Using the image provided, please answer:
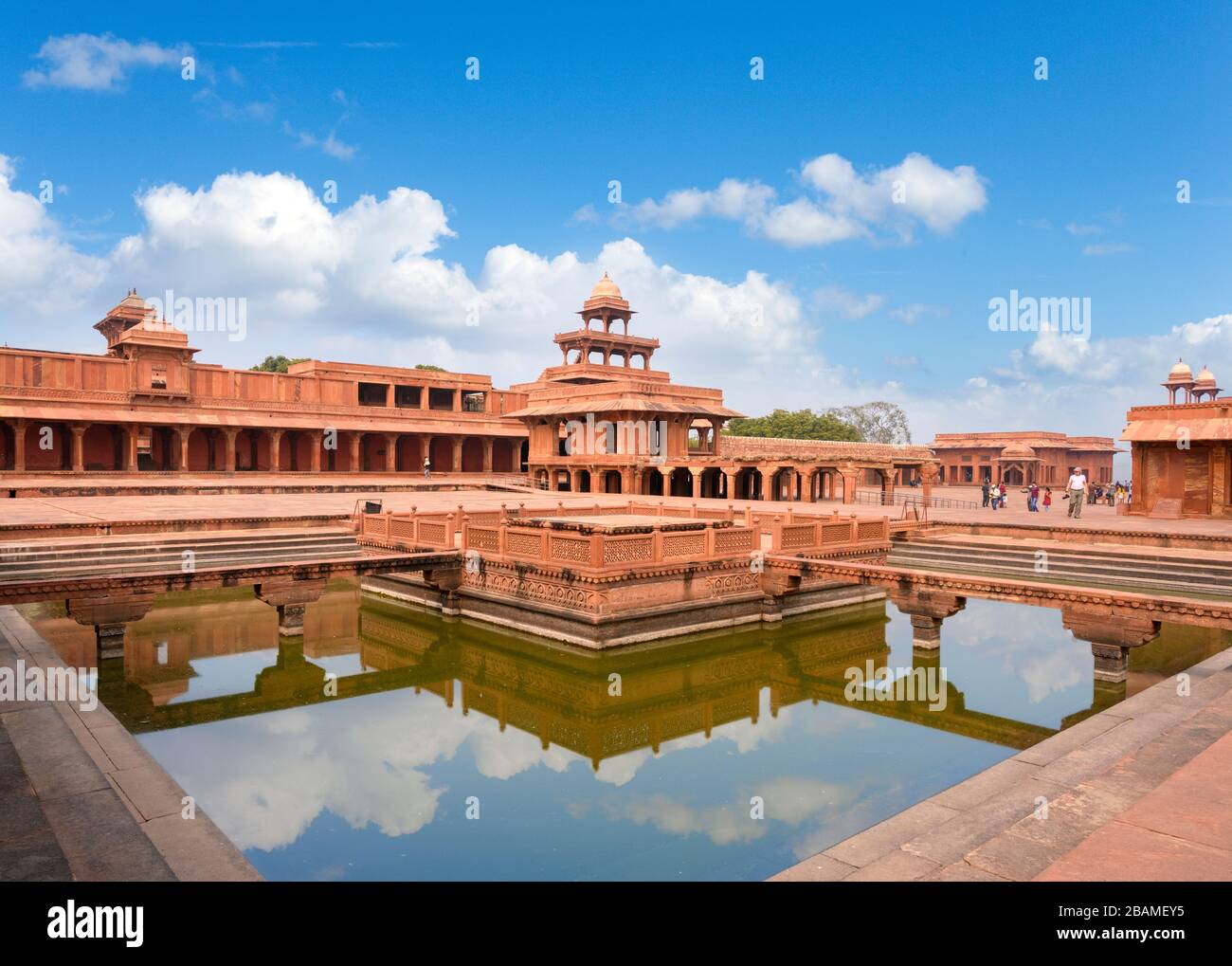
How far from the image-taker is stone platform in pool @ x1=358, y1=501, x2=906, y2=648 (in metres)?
16.1

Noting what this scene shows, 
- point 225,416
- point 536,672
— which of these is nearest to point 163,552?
point 536,672

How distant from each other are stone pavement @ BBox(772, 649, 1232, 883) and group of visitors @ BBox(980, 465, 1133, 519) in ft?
59.7

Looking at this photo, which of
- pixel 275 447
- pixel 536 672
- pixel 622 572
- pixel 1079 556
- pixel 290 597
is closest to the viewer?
pixel 536 672

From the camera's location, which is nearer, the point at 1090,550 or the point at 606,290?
the point at 1090,550

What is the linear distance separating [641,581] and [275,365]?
67.5 meters

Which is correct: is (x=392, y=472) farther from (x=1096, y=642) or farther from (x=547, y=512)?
(x=1096, y=642)

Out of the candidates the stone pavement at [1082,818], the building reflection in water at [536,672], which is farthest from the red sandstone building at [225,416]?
the stone pavement at [1082,818]

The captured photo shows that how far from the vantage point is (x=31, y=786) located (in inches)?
266

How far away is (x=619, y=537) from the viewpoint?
53.3 feet

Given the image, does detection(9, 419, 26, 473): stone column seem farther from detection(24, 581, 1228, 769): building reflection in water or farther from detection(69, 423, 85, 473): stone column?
detection(24, 581, 1228, 769): building reflection in water

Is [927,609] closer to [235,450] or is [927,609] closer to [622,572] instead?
[622,572]

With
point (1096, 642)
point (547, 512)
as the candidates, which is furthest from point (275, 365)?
point (1096, 642)

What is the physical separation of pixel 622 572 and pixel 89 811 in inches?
408

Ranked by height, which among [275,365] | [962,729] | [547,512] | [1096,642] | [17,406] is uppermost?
[275,365]
